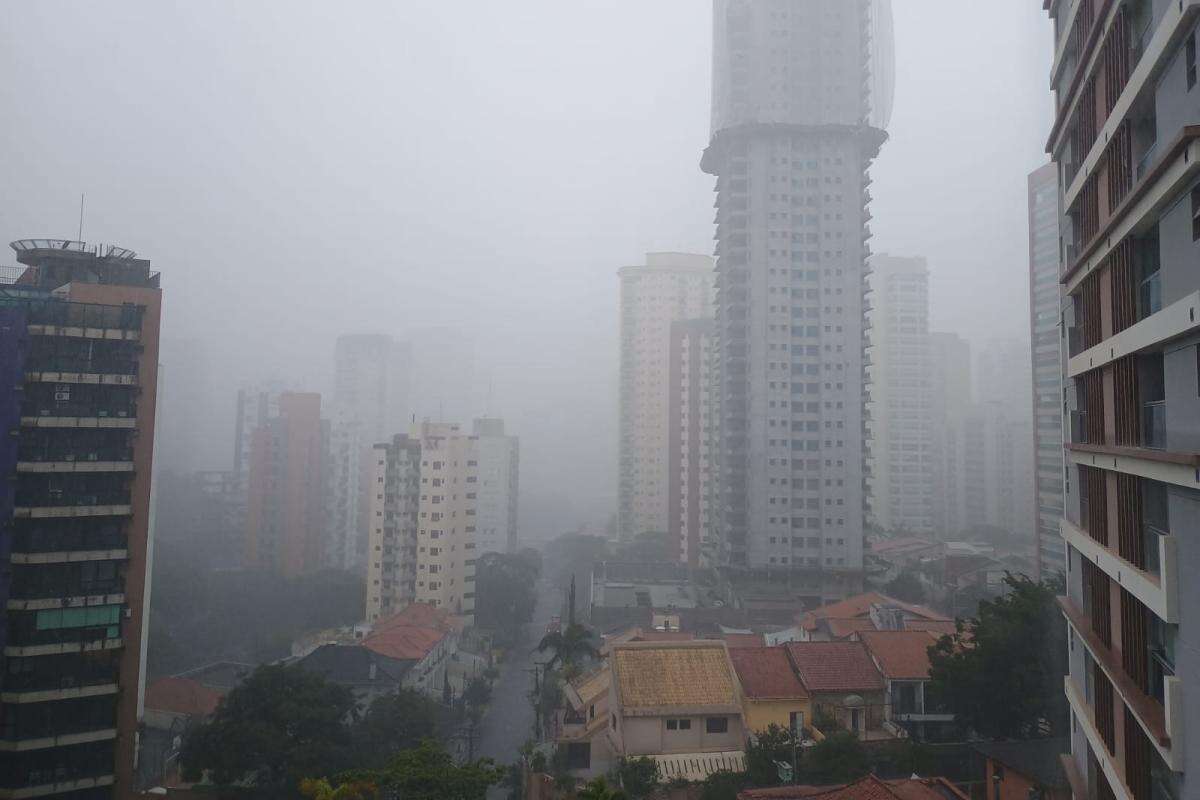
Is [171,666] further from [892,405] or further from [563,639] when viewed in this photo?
[892,405]

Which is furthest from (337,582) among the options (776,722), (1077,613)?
(1077,613)

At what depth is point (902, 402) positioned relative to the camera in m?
27.5

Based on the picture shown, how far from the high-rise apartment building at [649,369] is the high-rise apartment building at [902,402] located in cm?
651

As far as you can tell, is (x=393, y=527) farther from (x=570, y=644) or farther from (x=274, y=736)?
(x=274, y=736)

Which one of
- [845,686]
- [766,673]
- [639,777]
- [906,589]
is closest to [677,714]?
[639,777]

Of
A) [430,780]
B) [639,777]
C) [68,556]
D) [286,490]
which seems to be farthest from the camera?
[286,490]

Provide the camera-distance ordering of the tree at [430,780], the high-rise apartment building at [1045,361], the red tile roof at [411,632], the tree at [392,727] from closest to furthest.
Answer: the tree at [430,780], the tree at [392,727], the red tile roof at [411,632], the high-rise apartment building at [1045,361]

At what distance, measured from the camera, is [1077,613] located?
→ 4.53 meters

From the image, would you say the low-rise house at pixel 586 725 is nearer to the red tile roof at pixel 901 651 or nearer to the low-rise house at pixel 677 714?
the low-rise house at pixel 677 714

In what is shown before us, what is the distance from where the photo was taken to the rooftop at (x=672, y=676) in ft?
24.2

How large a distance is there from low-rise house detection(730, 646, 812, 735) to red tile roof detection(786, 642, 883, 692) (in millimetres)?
138

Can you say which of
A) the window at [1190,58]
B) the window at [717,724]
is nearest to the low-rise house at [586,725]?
the window at [717,724]

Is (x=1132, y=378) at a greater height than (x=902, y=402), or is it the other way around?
(x=902, y=402)

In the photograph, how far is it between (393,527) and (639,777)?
1183cm
